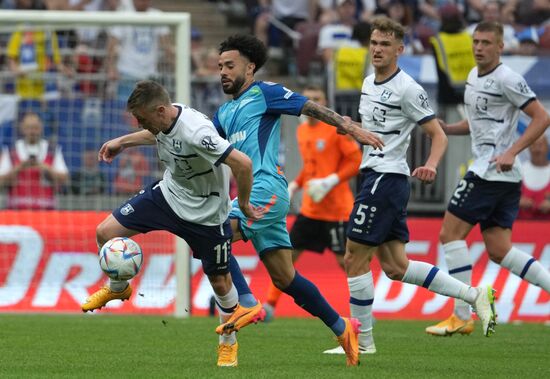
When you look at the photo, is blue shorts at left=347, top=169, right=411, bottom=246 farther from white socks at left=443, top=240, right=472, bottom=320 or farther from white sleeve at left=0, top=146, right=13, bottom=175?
white sleeve at left=0, top=146, right=13, bottom=175

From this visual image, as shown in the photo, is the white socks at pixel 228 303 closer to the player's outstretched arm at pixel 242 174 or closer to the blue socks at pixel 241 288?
the blue socks at pixel 241 288

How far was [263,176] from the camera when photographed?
28.7ft

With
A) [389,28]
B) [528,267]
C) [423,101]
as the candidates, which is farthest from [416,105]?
[528,267]

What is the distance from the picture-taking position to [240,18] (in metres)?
21.5

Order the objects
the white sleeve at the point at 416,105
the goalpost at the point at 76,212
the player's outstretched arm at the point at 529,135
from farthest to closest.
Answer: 1. the goalpost at the point at 76,212
2. the player's outstretched arm at the point at 529,135
3. the white sleeve at the point at 416,105

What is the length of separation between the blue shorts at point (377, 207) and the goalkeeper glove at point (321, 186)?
132 inches

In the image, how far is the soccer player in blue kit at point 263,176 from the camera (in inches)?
338

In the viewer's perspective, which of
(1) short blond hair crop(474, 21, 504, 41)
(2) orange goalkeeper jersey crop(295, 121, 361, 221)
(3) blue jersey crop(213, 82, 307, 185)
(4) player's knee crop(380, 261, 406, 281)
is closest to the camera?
(3) blue jersey crop(213, 82, 307, 185)

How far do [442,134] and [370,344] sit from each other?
5.90 feet

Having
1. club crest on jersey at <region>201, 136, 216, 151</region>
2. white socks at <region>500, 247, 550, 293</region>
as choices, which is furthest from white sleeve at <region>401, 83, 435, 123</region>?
white socks at <region>500, 247, 550, 293</region>

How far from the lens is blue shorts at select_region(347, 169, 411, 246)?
9.48 metres

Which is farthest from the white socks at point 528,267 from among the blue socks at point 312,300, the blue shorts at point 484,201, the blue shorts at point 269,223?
the blue shorts at point 269,223

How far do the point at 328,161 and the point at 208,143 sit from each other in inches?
216

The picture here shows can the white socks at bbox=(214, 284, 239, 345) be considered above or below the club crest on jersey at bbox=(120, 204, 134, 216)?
below
